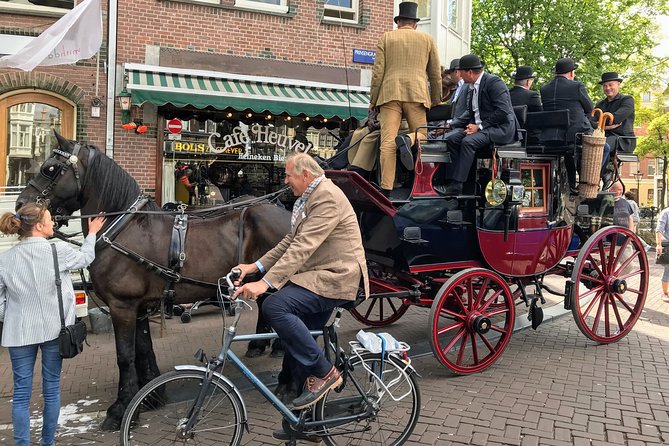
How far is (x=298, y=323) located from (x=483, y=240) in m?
2.77

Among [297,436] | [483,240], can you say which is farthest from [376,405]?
[483,240]

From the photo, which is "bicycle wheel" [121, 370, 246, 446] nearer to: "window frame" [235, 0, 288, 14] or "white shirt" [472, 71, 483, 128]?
"white shirt" [472, 71, 483, 128]

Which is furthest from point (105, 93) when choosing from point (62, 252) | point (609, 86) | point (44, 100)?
point (609, 86)

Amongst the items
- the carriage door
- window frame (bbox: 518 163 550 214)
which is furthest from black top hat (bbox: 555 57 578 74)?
the carriage door

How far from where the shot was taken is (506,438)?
417 centimetres

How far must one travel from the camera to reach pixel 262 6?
38.4 feet

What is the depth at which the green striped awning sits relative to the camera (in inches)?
373

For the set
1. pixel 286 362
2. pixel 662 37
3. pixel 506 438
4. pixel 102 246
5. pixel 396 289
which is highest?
pixel 662 37

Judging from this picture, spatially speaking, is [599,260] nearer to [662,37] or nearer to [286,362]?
[286,362]

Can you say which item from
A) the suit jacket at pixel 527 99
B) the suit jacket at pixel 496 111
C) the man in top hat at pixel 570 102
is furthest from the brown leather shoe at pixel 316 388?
the suit jacket at pixel 527 99

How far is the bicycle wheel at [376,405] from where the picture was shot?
3730mm

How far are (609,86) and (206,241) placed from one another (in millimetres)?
5872

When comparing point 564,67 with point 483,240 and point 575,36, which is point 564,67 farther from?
point 575,36

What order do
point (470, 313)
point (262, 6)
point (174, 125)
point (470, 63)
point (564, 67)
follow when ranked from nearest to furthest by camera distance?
point (470, 313), point (470, 63), point (564, 67), point (174, 125), point (262, 6)
